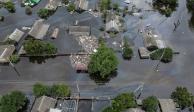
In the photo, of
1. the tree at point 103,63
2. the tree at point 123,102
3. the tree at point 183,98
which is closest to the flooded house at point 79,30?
the tree at point 103,63

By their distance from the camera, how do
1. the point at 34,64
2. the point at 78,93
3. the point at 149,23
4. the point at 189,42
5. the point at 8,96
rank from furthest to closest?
the point at 149,23, the point at 189,42, the point at 34,64, the point at 78,93, the point at 8,96

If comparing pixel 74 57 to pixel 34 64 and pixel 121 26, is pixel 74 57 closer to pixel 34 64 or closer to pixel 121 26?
pixel 34 64

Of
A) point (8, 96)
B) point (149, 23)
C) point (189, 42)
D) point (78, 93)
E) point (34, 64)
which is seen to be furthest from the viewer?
point (149, 23)

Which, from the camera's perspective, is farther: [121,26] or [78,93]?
[121,26]

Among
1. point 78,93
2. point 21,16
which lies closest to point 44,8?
point 21,16

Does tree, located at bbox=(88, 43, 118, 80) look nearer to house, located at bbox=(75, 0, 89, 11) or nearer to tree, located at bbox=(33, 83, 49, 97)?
tree, located at bbox=(33, 83, 49, 97)

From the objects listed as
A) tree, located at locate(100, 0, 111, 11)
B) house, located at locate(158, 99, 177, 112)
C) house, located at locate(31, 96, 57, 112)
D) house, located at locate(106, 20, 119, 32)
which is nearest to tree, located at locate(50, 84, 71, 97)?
house, located at locate(31, 96, 57, 112)

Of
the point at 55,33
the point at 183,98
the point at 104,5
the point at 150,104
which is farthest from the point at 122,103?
the point at 104,5
